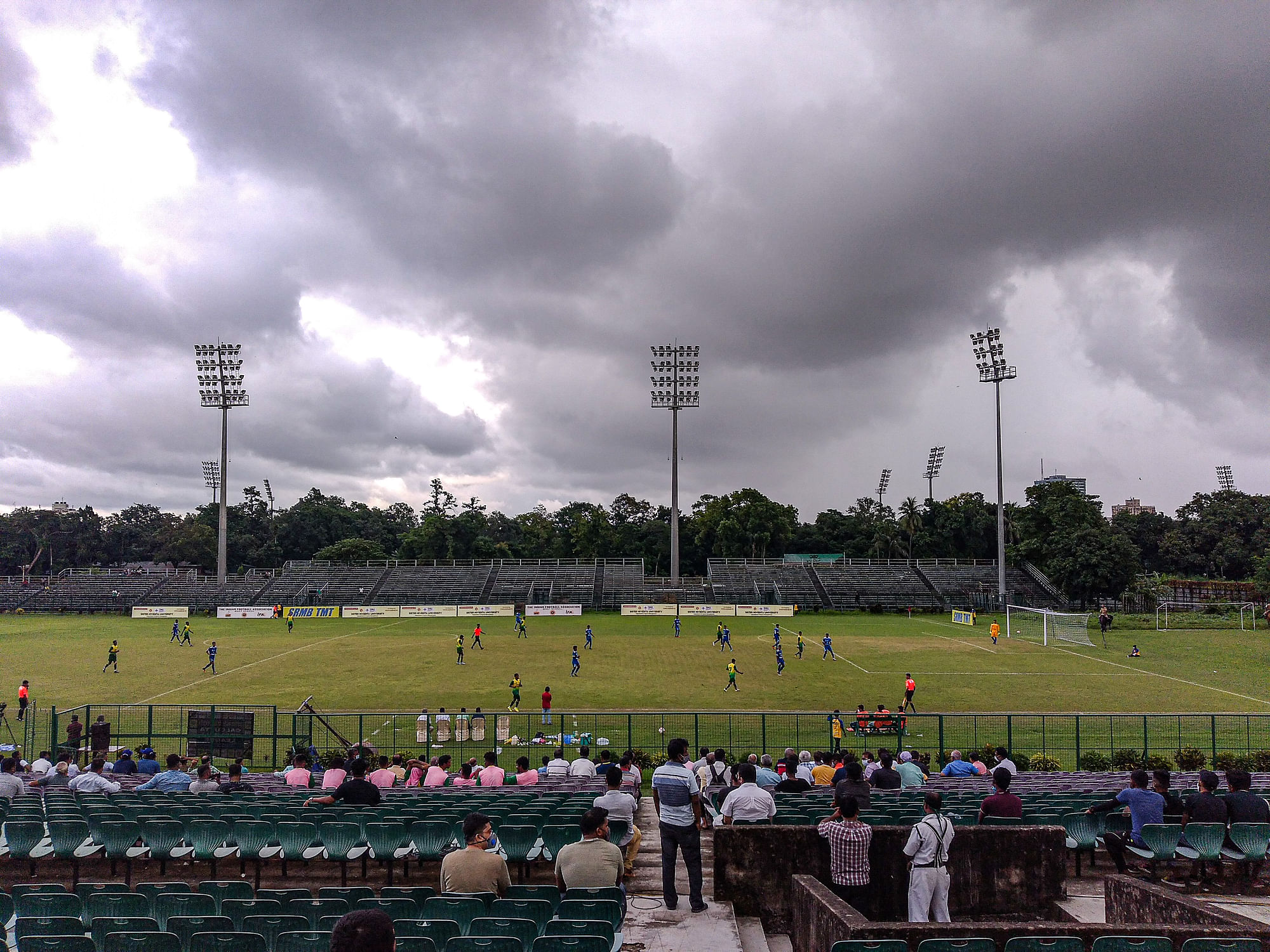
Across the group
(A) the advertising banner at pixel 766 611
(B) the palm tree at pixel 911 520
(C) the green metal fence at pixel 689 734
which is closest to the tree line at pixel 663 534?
(B) the palm tree at pixel 911 520

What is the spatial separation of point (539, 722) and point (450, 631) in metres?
31.1

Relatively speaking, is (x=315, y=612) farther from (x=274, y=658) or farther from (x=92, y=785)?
(x=92, y=785)

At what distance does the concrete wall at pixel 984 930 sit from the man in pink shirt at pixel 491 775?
315 inches

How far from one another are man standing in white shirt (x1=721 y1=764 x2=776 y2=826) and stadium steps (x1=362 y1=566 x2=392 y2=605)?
2681 inches

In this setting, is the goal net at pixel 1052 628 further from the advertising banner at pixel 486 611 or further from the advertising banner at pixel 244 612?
the advertising banner at pixel 244 612

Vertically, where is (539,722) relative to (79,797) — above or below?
below

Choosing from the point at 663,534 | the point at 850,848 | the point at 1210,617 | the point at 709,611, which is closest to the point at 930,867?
the point at 850,848

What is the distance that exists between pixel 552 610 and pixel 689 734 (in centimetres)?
4753

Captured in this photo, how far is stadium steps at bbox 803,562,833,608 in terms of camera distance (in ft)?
241

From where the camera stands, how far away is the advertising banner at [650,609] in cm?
6831

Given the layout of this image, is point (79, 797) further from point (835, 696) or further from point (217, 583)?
point (217, 583)

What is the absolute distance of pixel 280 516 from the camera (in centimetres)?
12575

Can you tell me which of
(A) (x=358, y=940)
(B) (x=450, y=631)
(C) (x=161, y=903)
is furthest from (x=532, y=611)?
(A) (x=358, y=940)

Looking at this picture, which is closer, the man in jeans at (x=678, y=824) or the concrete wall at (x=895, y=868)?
the man in jeans at (x=678, y=824)
